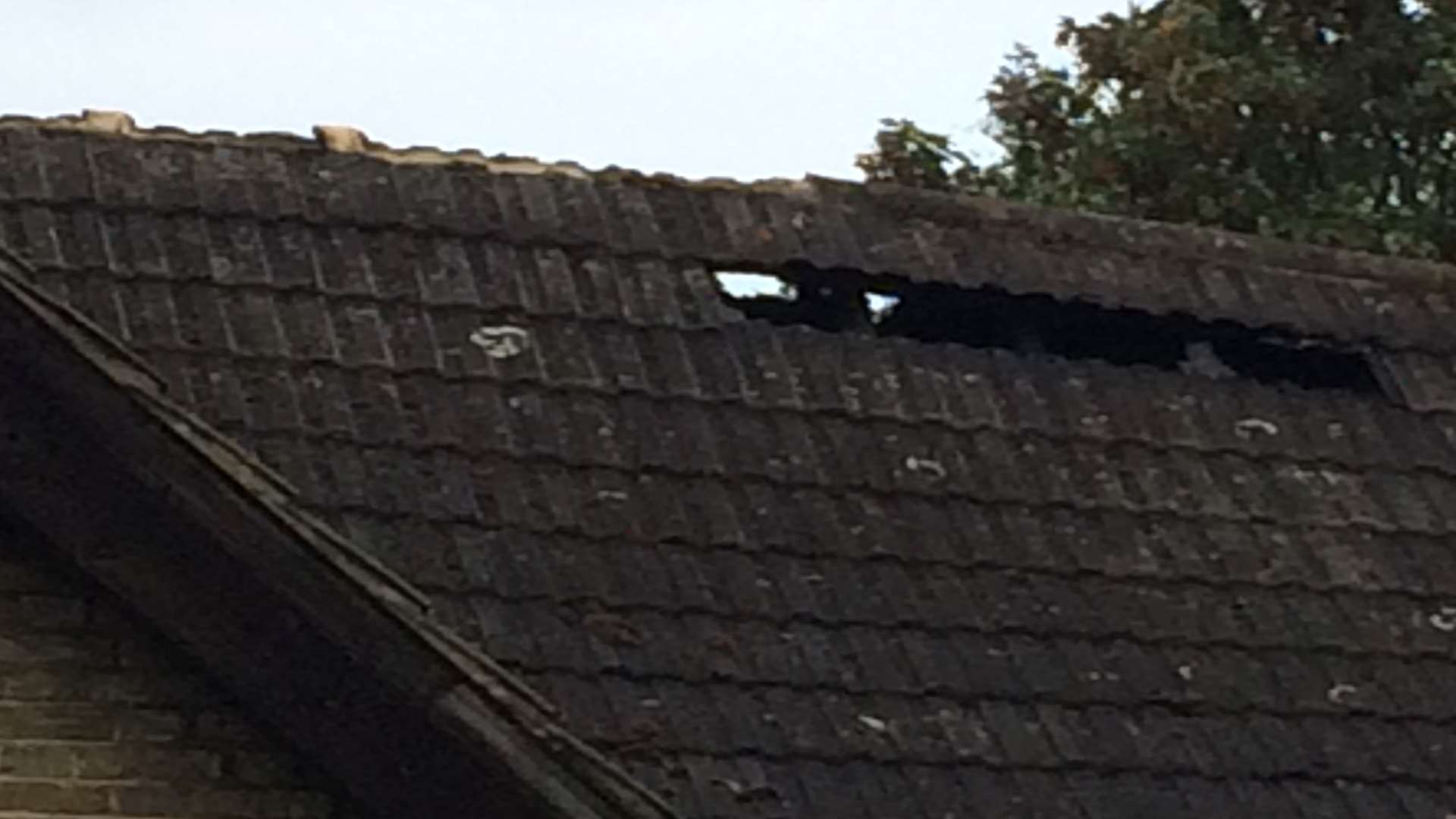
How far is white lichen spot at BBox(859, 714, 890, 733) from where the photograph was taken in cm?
619

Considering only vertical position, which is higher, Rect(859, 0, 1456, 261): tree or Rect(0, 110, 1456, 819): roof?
Rect(859, 0, 1456, 261): tree

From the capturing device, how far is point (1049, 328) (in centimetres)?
836

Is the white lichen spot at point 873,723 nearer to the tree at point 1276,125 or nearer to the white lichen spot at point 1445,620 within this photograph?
the white lichen spot at point 1445,620

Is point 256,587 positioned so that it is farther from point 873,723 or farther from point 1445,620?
point 1445,620

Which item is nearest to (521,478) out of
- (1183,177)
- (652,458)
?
(652,458)

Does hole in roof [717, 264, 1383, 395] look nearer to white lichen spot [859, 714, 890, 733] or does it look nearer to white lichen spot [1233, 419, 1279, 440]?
white lichen spot [1233, 419, 1279, 440]

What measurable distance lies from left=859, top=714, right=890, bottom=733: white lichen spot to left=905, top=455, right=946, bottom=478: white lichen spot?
1.22 meters

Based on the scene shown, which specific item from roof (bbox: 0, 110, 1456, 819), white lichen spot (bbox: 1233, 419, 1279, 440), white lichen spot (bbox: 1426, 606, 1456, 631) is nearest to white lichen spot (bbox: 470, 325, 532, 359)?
roof (bbox: 0, 110, 1456, 819)

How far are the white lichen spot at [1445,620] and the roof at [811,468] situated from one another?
13 millimetres

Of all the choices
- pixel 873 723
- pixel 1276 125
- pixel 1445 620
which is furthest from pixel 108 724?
pixel 1276 125

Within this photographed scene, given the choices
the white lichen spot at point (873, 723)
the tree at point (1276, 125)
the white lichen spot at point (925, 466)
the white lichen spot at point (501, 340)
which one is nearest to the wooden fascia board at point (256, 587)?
the white lichen spot at point (873, 723)

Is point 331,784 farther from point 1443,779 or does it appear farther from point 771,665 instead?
point 1443,779

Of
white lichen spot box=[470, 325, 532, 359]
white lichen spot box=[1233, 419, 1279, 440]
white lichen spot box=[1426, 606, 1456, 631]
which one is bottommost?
white lichen spot box=[1426, 606, 1456, 631]

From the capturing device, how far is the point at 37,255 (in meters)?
6.91
